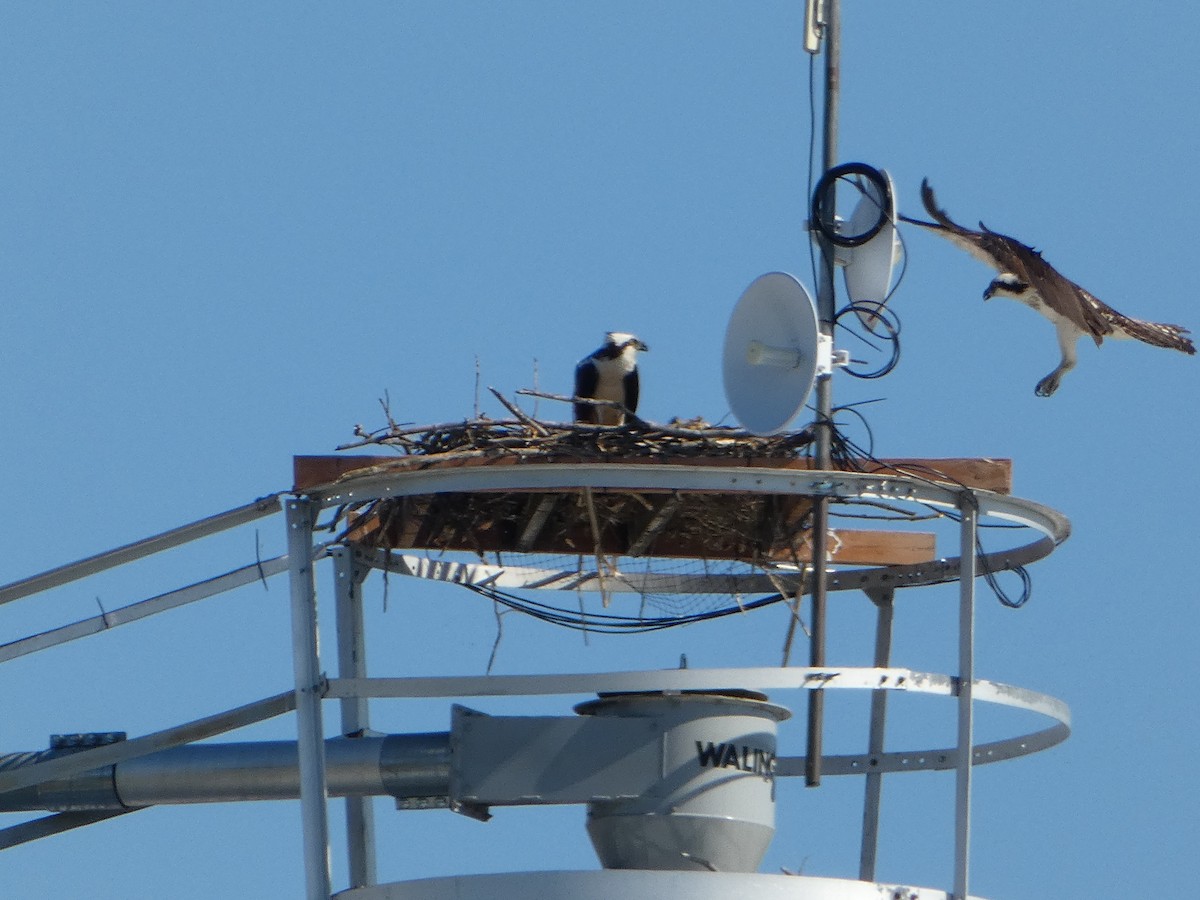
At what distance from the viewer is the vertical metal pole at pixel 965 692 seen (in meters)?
10.3

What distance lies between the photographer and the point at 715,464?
34.2 feet

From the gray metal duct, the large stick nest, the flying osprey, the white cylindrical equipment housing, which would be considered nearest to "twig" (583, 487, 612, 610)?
the large stick nest

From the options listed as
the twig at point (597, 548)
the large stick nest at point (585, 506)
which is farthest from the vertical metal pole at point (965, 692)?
the twig at point (597, 548)

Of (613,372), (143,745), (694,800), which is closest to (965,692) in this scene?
(694,800)

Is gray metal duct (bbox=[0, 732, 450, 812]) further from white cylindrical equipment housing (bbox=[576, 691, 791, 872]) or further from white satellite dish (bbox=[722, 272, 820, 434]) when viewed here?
white satellite dish (bbox=[722, 272, 820, 434])

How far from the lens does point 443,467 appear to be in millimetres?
10492

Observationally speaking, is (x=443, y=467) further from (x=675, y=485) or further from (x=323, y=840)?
(x=323, y=840)

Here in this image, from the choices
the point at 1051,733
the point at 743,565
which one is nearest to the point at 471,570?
the point at 743,565

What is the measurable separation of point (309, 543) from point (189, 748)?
4.72ft

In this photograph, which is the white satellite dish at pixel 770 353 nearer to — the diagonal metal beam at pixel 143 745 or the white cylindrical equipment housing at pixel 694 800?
the white cylindrical equipment housing at pixel 694 800

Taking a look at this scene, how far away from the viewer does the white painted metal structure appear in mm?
9930

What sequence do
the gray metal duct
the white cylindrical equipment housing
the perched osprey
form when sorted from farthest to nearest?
the perched osprey < the gray metal duct < the white cylindrical equipment housing

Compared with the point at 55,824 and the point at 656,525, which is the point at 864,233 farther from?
the point at 55,824

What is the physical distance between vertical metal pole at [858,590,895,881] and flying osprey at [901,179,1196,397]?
1.65 m
